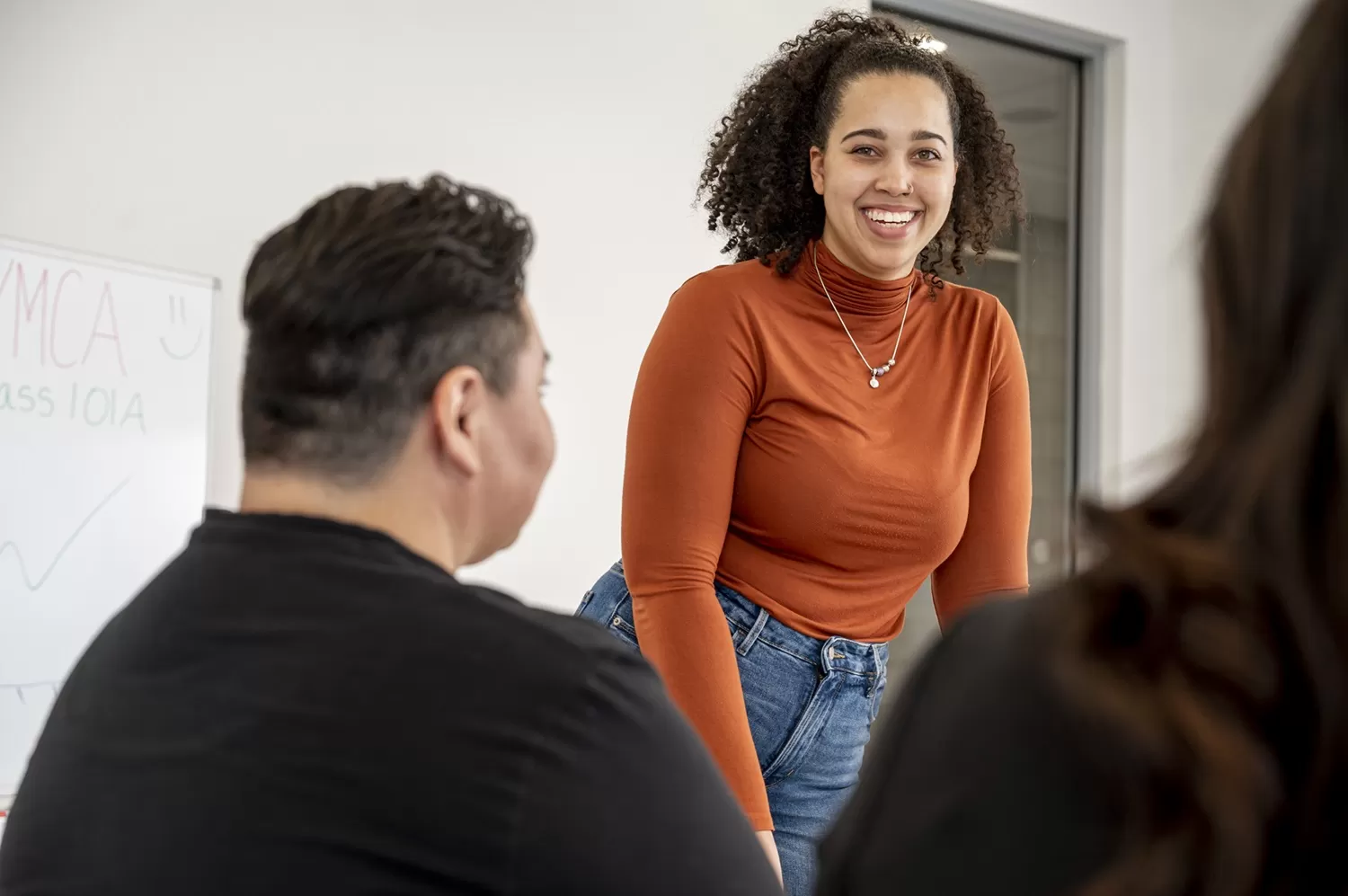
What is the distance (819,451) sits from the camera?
1.59 metres

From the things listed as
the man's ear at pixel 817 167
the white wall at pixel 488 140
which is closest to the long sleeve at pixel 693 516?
the man's ear at pixel 817 167

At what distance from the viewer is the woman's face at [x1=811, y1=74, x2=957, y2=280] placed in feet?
5.58

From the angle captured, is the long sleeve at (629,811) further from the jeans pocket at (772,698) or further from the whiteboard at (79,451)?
the whiteboard at (79,451)

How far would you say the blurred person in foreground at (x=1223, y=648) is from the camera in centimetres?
43

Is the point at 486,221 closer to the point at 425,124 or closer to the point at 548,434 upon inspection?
the point at 548,434

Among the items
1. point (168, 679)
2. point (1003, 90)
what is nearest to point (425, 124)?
point (1003, 90)

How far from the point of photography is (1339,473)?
0.43 metres

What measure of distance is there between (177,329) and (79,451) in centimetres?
28

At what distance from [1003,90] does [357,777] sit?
3.46 metres

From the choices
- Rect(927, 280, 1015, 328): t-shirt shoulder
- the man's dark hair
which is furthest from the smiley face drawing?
the man's dark hair

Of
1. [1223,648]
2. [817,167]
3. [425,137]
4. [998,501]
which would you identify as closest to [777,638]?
[998,501]

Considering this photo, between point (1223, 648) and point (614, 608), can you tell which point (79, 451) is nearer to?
point (614, 608)

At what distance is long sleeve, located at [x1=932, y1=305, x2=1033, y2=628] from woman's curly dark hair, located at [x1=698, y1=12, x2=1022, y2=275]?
27cm

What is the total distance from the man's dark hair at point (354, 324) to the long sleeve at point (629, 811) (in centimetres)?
26
